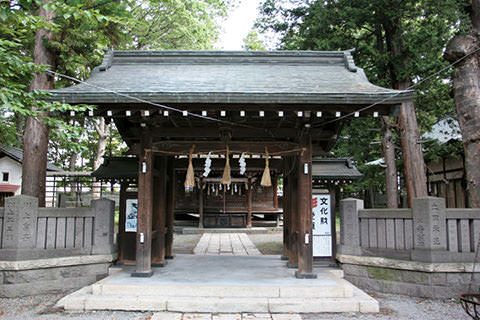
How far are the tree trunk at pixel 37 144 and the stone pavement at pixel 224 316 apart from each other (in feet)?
20.1

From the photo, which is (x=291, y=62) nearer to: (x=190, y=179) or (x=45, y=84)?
(x=190, y=179)

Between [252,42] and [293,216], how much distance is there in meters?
25.9

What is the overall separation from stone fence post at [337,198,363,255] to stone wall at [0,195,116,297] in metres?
5.59

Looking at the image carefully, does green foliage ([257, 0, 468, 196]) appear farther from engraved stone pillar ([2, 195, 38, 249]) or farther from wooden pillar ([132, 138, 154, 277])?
engraved stone pillar ([2, 195, 38, 249])

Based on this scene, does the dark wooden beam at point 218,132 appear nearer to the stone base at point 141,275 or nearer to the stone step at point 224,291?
the stone base at point 141,275

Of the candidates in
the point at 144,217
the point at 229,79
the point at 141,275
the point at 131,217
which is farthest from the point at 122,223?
the point at 229,79

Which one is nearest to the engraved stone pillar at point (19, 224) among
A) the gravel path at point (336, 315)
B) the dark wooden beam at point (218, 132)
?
the gravel path at point (336, 315)

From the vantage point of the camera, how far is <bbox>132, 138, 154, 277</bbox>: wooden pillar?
23.2ft

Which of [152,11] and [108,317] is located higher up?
[152,11]

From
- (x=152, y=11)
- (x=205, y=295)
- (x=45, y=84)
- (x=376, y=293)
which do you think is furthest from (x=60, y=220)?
(x=152, y=11)

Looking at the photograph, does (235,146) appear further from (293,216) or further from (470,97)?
(470,97)

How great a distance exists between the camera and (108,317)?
18.9 ft

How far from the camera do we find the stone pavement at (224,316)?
5.69 meters

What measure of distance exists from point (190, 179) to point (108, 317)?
119 inches
